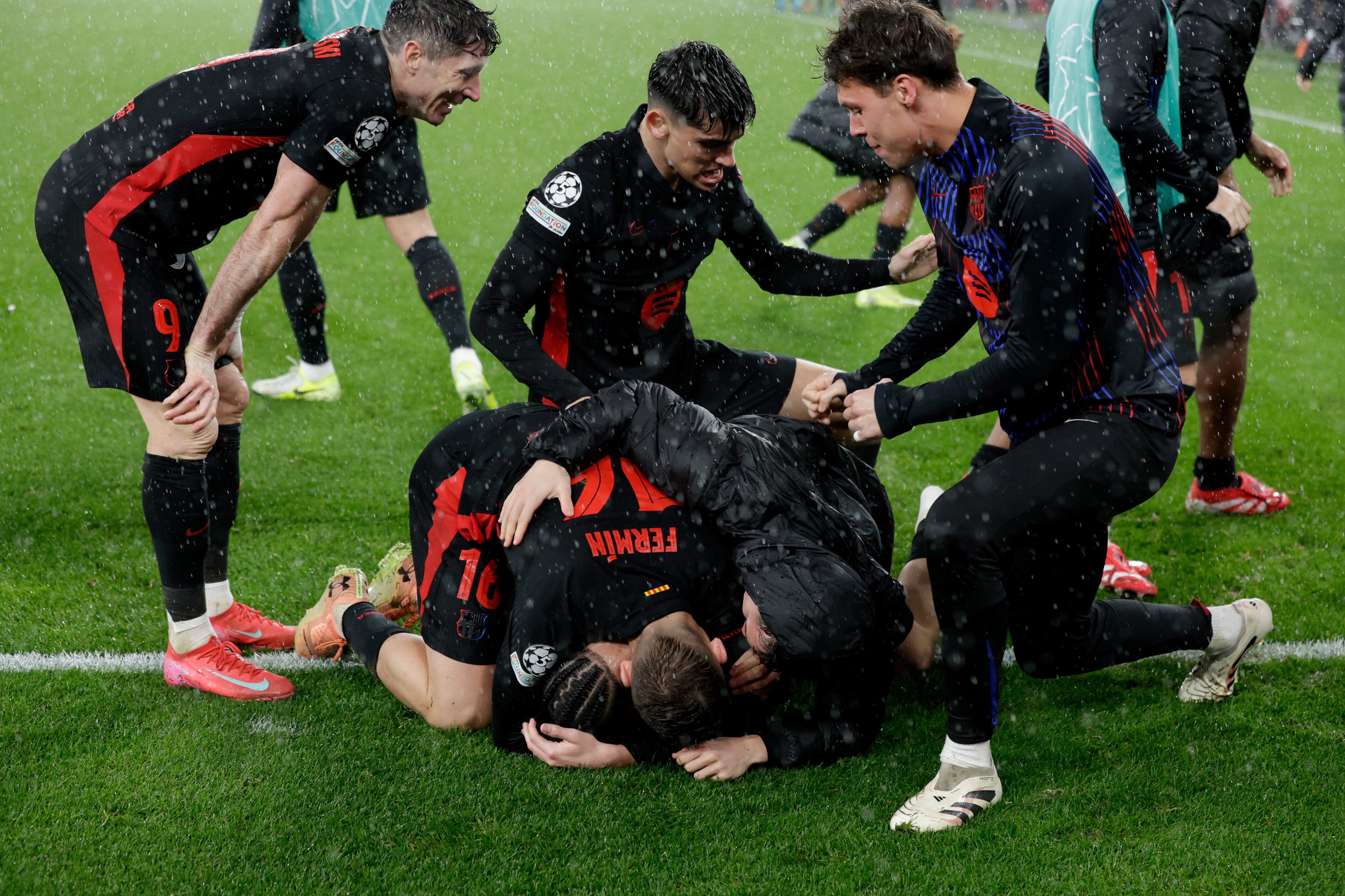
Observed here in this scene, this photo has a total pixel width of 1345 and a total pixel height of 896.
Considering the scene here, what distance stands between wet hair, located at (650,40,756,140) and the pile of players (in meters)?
0.01

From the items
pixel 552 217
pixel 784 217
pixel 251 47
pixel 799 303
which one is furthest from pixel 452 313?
pixel 784 217

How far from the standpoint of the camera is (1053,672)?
11.0 feet

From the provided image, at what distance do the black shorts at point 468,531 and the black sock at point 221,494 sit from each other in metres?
0.84

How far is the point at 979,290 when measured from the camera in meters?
3.05

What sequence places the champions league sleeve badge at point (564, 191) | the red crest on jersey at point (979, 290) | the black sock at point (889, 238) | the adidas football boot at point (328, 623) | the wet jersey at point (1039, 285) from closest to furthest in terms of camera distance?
the wet jersey at point (1039, 285), the red crest on jersey at point (979, 290), the champions league sleeve badge at point (564, 191), the adidas football boot at point (328, 623), the black sock at point (889, 238)

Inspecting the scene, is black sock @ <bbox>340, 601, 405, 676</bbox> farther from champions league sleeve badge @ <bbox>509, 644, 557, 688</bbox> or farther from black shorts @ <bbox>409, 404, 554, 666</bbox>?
champions league sleeve badge @ <bbox>509, 644, 557, 688</bbox>

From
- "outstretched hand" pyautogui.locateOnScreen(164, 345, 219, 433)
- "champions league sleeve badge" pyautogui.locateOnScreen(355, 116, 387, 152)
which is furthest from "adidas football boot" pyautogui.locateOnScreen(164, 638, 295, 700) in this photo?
"champions league sleeve badge" pyautogui.locateOnScreen(355, 116, 387, 152)

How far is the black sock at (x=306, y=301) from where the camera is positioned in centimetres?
579

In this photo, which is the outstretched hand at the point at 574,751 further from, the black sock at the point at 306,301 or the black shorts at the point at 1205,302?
the black sock at the point at 306,301

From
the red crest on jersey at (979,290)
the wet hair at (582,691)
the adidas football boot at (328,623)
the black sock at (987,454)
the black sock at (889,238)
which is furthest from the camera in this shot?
the black sock at (889,238)

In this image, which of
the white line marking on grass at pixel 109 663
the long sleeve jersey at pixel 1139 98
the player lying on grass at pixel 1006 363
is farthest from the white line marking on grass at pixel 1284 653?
the white line marking on grass at pixel 109 663

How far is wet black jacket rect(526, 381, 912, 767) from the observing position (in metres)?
3.07

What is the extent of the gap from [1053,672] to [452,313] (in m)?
3.69

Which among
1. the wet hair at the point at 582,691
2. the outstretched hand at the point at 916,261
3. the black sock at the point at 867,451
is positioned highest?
the outstretched hand at the point at 916,261
